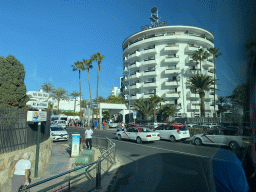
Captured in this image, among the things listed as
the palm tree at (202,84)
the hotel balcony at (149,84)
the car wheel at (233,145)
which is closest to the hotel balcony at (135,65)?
the hotel balcony at (149,84)

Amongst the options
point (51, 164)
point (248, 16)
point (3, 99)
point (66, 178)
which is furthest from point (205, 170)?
point (3, 99)

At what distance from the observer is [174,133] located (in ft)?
53.5

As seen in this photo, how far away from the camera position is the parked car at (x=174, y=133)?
16.0m

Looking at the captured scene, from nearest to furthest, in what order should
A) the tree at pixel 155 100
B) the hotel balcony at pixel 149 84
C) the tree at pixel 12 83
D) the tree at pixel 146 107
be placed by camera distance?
the tree at pixel 12 83
the tree at pixel 155 100
the tree at pixel 146 107
the hotel balcony at pixel 149 84

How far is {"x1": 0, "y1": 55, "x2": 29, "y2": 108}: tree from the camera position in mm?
11336

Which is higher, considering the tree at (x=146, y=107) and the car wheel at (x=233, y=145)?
the tree at (x=146, y=107)

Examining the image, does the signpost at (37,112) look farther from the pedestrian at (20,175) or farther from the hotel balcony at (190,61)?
the hotel balcony at (190,61)

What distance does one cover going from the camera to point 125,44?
52156mm

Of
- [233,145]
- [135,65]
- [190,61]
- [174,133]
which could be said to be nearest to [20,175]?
[190,61]

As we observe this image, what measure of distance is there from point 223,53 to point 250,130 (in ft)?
1.58

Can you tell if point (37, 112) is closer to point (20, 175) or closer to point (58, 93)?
point (20, 175)

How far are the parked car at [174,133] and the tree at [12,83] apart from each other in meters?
11.8

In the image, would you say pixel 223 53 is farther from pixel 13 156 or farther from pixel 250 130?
pixel 13 156

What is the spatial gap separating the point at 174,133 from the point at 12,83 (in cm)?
1312
